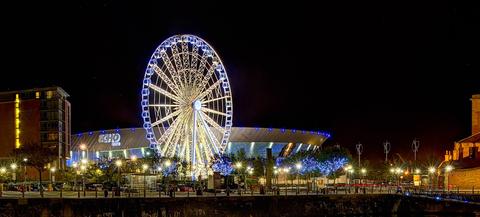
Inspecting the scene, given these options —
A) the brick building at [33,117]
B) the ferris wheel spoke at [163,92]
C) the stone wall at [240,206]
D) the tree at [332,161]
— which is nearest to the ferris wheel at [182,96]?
the ferris wheel spoke at [163,92]

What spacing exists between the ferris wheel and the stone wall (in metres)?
25.1

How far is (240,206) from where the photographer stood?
69938 millimetres

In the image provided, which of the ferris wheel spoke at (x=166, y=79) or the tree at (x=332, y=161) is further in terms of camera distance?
the tree at (x=332, y=161)

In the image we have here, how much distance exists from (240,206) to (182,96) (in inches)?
1088

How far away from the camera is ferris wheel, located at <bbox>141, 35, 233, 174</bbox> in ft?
308

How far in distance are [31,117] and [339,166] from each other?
217 ft

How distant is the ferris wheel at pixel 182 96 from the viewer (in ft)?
308

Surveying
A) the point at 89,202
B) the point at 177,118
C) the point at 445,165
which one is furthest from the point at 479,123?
the point at 89,202

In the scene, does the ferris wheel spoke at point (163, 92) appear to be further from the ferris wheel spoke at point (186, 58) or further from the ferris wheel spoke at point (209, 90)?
the ferris wheel spoke at point (209, 90)

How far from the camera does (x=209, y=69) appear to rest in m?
98.1

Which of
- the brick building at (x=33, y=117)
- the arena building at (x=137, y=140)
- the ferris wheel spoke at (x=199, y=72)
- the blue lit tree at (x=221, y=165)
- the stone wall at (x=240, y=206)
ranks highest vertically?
the ferris wheel spoke at (x=199, y=72)

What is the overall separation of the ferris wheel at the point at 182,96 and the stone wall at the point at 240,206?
25.1 metres

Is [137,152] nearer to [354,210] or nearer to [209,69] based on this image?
[209,69]

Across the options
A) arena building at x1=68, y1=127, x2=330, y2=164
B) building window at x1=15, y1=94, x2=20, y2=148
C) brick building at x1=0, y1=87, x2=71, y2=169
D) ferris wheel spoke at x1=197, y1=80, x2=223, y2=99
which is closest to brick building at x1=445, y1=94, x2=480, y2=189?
ferris wheel spoke at x1=197, y1=80, x2=223, y2=99
